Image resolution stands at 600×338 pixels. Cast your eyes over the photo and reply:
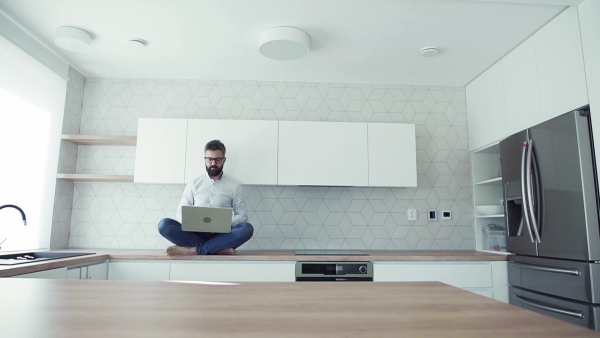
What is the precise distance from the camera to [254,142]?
3.26 meters

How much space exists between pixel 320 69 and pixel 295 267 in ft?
5.91

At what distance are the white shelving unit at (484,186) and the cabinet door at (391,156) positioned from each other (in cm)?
79

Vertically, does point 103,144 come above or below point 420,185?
above

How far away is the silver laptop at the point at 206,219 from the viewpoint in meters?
2.73

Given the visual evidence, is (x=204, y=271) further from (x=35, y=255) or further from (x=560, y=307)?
(x=560, y=307)

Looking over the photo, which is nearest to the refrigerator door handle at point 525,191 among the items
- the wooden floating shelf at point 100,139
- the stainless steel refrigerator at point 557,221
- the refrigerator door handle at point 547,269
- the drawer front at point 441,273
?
→ the stainless steel refrigerator at point 557,221

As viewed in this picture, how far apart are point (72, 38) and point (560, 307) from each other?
3819 millimetres

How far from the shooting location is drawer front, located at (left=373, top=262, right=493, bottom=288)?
289 cm

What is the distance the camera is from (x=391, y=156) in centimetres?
330

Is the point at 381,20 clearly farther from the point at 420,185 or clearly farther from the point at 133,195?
the point at 133,195

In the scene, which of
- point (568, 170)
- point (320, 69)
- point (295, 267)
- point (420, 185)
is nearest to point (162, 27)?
point (320, 69)

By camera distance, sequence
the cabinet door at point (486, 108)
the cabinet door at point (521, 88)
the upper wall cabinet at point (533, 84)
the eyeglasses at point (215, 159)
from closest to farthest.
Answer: the upper wall cabinet at point (533, 84)
the cabinet door at point (521, 88)
the eyeglasses at point (215, 159)
the cabinet door at point (486, 108)

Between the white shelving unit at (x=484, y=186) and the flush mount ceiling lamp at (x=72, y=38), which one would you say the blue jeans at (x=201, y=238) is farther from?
the white shelving unit at (x=484, y=186)

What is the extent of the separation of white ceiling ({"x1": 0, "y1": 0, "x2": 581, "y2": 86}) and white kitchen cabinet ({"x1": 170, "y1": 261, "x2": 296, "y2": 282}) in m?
1.73
